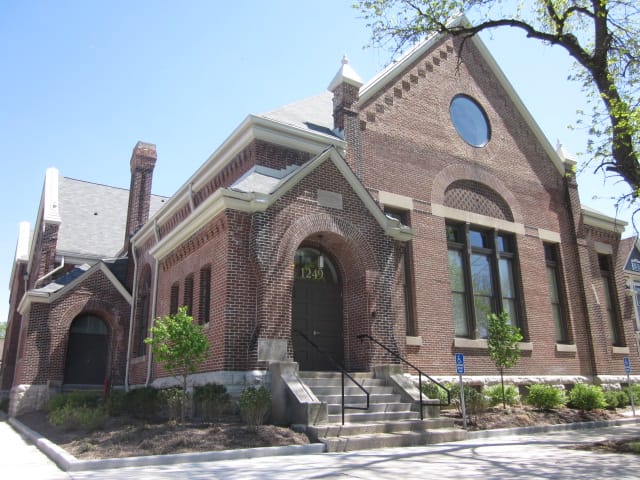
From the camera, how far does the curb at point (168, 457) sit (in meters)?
7.14

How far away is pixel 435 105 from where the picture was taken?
18.2 meters

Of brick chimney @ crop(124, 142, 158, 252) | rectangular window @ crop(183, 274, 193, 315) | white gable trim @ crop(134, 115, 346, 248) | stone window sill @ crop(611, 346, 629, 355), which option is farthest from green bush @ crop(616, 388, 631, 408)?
brick chimney @ crop(124, 142, 158, 252)

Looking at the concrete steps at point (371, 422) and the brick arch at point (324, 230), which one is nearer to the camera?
the concrete steps at point (371, 422)

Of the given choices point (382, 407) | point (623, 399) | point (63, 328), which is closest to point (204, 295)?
point (382, 407)

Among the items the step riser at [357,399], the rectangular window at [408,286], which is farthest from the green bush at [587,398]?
the step riser at [357,399]

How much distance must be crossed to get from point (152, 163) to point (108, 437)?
738 inches

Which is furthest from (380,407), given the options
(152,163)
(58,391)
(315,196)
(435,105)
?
(152,163)

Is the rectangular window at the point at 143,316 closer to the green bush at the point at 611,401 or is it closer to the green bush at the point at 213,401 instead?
the green bush at the point at 213,401

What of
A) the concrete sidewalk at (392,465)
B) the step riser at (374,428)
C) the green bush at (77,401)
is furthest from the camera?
the green bush at (77,401)

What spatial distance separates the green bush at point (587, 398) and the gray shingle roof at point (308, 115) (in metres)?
9.94

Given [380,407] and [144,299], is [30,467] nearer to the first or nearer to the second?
[380,407]

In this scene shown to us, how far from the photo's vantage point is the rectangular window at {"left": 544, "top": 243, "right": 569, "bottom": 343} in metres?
19.0

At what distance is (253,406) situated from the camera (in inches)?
374

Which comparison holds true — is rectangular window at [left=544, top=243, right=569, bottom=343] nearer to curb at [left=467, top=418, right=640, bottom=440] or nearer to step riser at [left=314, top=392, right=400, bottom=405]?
curb at [left=467, top=418, right=640, bottom=440]
